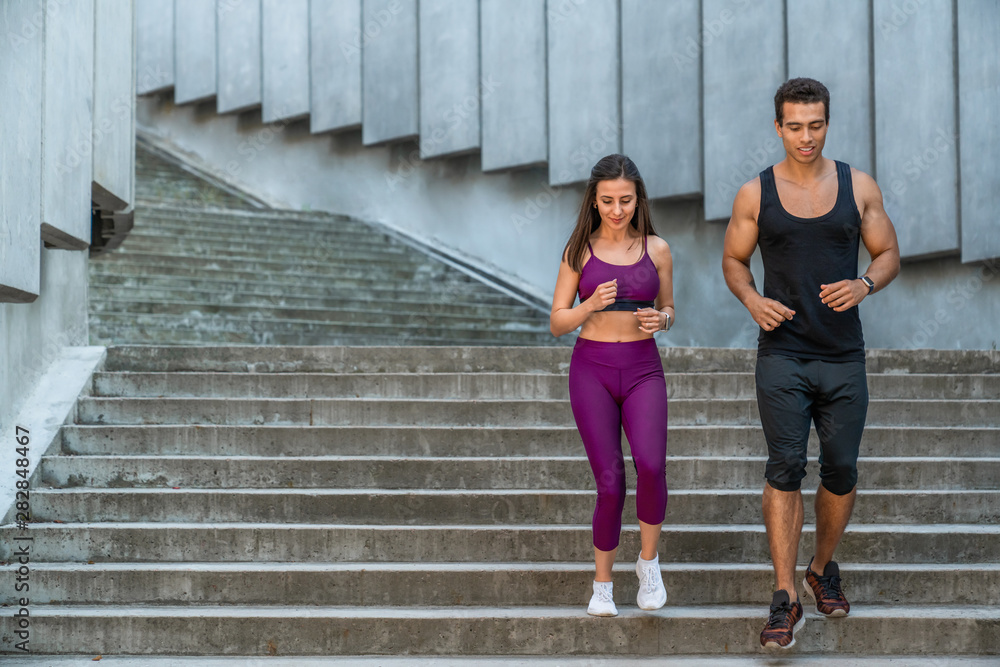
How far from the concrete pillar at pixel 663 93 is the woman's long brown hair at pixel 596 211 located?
5.88 m

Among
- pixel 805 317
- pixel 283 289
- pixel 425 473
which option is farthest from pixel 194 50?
pixel 805 317

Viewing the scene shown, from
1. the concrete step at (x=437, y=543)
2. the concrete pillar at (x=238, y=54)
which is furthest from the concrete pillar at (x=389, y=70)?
the concrete step at (x=437, y=543)

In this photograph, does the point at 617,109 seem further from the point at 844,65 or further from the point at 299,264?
the point at 299,264

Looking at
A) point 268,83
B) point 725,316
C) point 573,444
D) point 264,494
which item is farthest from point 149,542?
point 268,83

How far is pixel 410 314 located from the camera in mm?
9070

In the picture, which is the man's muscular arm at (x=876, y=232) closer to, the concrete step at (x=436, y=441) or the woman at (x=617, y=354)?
the woman at (x=617, y=354)

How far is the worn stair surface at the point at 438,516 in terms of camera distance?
370 cm

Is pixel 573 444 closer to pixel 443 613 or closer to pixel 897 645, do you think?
pixel 443 613

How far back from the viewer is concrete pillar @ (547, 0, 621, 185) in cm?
1009

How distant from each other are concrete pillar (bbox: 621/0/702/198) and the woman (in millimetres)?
5959

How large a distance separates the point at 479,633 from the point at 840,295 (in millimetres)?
1862

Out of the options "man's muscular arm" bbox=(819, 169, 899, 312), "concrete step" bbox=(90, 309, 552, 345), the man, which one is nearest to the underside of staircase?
the man

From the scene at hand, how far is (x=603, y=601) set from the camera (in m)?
3.63

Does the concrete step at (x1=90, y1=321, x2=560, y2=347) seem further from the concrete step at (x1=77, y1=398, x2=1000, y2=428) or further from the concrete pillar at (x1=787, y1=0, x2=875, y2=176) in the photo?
the concrete pillar at (x1=787, y1=0, x2=875, y2=176)
